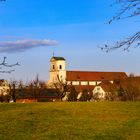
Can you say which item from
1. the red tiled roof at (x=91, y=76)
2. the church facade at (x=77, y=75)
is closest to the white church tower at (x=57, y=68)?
the church facade at (x=77, y=75)

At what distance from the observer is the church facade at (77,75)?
7500 inches

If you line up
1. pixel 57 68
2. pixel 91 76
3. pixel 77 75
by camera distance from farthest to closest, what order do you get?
pixel 91 76 → pixel 77 75 → pixel 57 68

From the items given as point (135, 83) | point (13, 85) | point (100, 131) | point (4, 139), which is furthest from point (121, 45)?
point (135, 83)

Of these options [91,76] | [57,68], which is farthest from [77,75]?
[57,68]

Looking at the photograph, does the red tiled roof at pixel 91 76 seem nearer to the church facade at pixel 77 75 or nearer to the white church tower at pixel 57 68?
the church facade at pixel 77 75

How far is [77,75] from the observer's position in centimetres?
19338

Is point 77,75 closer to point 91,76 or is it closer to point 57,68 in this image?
point 91,76

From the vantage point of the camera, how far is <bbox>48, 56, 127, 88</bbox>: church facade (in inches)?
7500

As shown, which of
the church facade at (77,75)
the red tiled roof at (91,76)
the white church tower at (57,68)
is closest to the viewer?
the white church tower at (57,68)

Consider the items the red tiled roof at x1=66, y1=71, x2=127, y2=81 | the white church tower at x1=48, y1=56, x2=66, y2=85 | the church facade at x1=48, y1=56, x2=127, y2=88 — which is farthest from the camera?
the red tiled roof at x1=66, y1=71, x2=127, y2=81

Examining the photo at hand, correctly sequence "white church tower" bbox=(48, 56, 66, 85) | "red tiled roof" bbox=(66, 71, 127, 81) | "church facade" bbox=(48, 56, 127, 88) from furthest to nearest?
"red tiled roof" bbox=(66, 71, 127, 81) → "church facade" bbox=(48, 56, 127, 88) → "white church tower" bbox=(48, 56, 66, 85)

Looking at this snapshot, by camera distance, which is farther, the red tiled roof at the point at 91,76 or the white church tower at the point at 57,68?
the red tiled roof at the point at 91,76

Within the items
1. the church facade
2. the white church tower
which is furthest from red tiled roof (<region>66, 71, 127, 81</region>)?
the white church tower

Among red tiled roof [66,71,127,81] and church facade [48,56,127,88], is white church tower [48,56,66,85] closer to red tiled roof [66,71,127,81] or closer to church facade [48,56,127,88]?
church facade [48,56,127,88]
